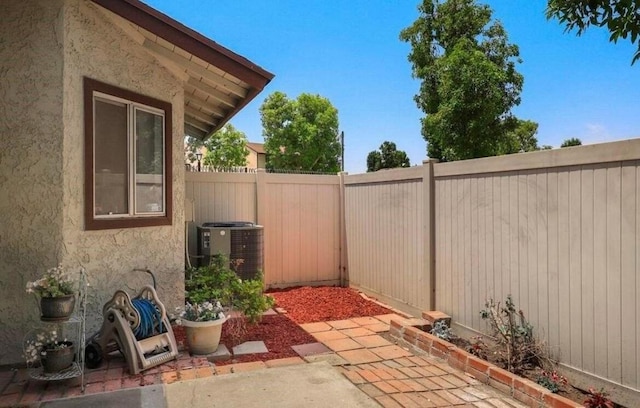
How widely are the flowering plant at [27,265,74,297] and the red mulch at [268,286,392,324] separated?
9.80ft

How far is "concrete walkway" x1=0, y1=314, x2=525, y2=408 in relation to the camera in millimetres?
3387

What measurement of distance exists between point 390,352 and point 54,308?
3257 millimetres

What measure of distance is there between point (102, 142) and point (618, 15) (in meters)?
4.55

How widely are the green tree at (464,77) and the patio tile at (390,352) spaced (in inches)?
486

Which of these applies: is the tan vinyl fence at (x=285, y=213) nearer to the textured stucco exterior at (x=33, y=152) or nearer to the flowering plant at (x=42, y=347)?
the textured stucco exterior at (x=33, y=152)

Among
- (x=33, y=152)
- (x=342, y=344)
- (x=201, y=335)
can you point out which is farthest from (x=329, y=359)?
(x=33, y=152)

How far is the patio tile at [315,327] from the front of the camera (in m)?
5.47

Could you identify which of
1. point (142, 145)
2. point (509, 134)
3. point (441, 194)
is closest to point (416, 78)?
point (509, 134)

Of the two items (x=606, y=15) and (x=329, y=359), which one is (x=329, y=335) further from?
(x=606, y=15)

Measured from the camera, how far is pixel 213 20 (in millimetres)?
11688

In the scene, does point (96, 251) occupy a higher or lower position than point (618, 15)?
lower

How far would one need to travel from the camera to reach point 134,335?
400 cm

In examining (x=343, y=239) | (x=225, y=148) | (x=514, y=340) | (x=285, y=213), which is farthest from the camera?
(x=225, y=148)

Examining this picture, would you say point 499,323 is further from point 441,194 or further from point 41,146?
point 41,146
